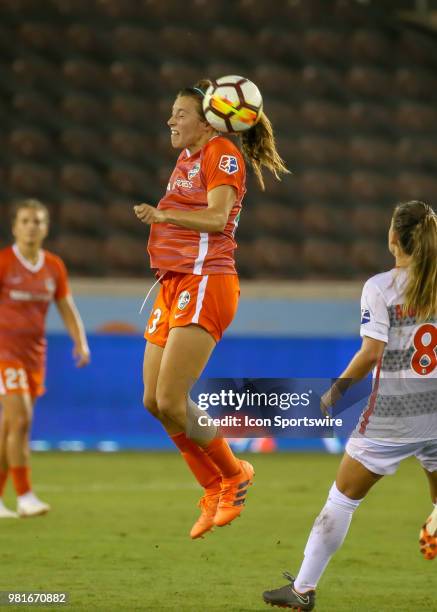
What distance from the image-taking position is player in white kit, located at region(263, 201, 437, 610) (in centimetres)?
444

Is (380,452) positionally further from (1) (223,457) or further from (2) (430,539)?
(1) (223,457)

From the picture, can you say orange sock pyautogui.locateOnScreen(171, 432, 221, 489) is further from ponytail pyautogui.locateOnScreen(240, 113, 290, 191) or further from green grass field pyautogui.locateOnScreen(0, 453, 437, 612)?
ponytail pyautogui.locateOnScreen(240, 113, 290, 191)

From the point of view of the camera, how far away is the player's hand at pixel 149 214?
480 centimetres

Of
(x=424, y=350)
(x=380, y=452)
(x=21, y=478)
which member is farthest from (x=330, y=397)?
(x=21, y=478)

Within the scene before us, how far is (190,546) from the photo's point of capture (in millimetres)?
6688

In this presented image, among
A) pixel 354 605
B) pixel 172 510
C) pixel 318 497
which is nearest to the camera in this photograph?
pixel 354 605

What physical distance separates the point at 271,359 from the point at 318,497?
2.97 meters

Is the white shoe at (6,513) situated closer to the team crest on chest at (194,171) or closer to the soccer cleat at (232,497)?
the soccer cleat at (232,497)

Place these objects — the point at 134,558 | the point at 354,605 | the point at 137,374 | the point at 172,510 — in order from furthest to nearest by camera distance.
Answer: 1. the point at 137,374
2. the point at 172,510
3. the point at 134,558
4. the point at 354,605

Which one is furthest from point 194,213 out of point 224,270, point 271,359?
point 271,359

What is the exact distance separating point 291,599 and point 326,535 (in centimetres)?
30

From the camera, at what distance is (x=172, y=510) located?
26.6ft

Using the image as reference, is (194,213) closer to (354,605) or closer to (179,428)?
(179,428)

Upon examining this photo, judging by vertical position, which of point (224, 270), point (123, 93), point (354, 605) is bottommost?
point (354, 605)
